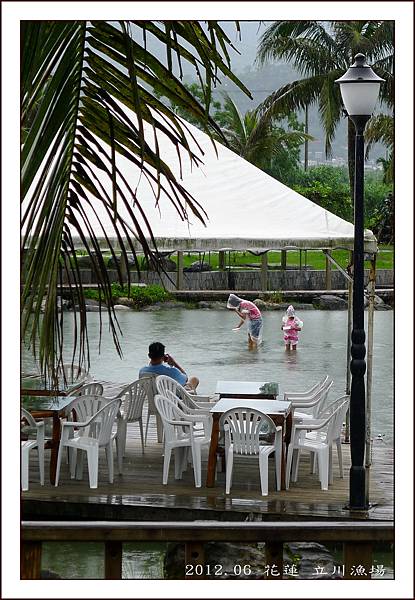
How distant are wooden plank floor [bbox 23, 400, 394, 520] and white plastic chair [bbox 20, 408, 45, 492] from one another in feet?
0.31

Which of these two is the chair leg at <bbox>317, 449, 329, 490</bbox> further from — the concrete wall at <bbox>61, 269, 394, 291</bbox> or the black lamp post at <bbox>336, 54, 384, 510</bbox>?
the concrete wall at <bbox>61, 269, 394, 291</bbox>

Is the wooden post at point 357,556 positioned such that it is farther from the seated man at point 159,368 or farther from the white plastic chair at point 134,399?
the seated man at point 159,368

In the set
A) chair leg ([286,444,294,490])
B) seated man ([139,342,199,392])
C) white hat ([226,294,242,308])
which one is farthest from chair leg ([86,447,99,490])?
white hat ([226,294,242,308])

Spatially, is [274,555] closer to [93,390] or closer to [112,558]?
[112,558]

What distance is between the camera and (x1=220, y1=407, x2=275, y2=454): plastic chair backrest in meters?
7.15

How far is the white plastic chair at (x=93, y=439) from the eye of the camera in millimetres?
7371

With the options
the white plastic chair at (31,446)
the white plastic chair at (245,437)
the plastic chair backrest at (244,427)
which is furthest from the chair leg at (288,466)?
the white plastic chair at (31,446)

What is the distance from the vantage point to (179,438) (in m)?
7.77

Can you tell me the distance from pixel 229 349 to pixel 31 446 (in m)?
17.9

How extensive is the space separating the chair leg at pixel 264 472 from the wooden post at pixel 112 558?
12.1ft

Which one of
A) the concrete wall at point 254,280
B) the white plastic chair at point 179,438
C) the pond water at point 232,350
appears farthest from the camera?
the concrete wall at point 254,280
